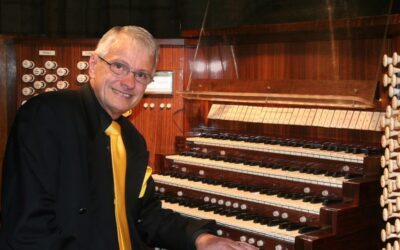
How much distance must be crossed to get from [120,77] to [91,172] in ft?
1.27

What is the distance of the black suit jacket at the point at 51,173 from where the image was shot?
1976 mm

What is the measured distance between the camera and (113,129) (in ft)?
7.80

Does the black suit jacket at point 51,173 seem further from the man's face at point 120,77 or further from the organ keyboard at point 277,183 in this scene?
the organ keyboard at point 277,183

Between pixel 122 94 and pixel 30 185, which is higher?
pixel 122 94

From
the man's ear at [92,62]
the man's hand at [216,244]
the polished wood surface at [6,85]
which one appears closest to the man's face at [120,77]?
the man's ear at [92,62]

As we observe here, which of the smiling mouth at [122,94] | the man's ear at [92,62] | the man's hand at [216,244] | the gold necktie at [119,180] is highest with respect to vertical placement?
the man's ear at [92,62]

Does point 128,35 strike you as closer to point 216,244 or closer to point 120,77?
point 120,77

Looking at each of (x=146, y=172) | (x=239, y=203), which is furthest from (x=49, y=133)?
(x=239, y=203)

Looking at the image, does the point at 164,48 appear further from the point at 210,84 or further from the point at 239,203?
the point at 239,203

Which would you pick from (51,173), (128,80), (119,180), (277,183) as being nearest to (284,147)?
(277,183)

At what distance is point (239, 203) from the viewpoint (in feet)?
11.5

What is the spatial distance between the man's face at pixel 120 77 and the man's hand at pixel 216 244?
2.03ft

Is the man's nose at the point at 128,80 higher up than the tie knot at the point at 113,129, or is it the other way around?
the man's nose at the point at 128,80

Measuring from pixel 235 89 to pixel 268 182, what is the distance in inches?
31.8
